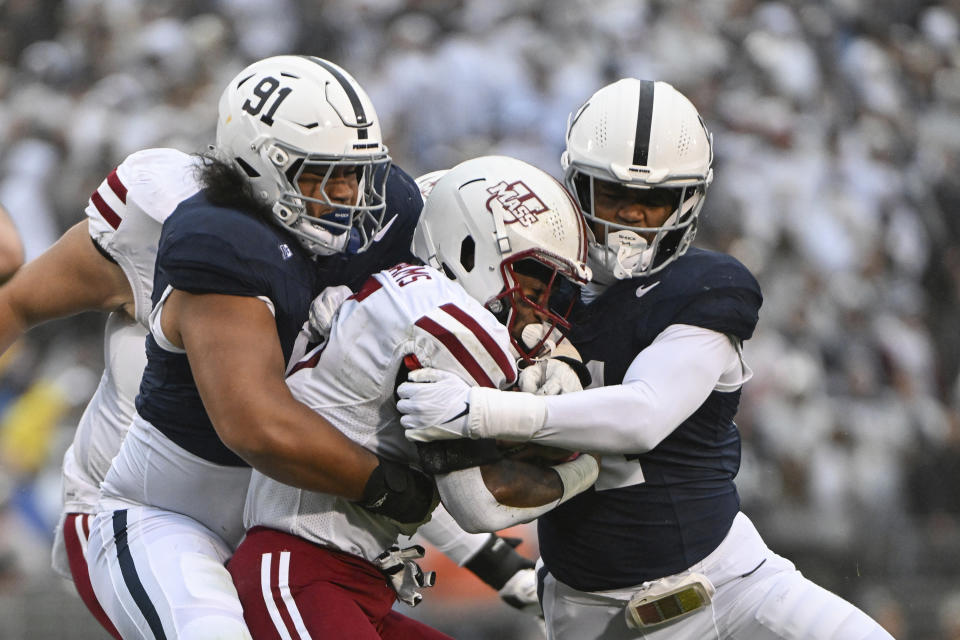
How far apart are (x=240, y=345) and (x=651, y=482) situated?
1088mm

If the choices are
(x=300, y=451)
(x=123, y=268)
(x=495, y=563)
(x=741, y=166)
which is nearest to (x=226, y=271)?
(x=300, y=451)

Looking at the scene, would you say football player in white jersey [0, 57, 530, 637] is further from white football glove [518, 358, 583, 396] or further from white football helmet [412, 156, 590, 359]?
white football glove [518, 358, 583, 396]

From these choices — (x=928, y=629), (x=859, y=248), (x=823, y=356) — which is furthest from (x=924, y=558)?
(x=859, y=248)

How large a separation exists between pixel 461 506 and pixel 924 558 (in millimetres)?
4825

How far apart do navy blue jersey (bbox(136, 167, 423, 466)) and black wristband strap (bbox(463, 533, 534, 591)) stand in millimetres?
1131

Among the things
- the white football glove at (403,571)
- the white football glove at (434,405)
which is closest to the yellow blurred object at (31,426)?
the white football glove at (403,571)

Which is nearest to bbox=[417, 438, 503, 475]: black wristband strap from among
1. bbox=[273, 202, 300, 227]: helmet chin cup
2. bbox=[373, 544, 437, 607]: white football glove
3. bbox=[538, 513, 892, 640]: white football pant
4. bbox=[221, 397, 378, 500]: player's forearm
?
bbox=[221, 397, 378, 500]: player's forearm

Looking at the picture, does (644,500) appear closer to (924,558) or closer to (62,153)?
(924,558)

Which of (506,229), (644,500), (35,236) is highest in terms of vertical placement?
(506,229)

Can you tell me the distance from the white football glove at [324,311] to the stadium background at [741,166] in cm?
328

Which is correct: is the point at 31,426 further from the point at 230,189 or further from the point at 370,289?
the point at 370,289

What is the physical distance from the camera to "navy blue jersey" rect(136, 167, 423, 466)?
2.61m

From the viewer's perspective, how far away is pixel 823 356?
7.55m

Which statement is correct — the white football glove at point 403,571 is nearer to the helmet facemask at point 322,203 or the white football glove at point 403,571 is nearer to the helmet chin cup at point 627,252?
the helmet facemask at point 322,203
